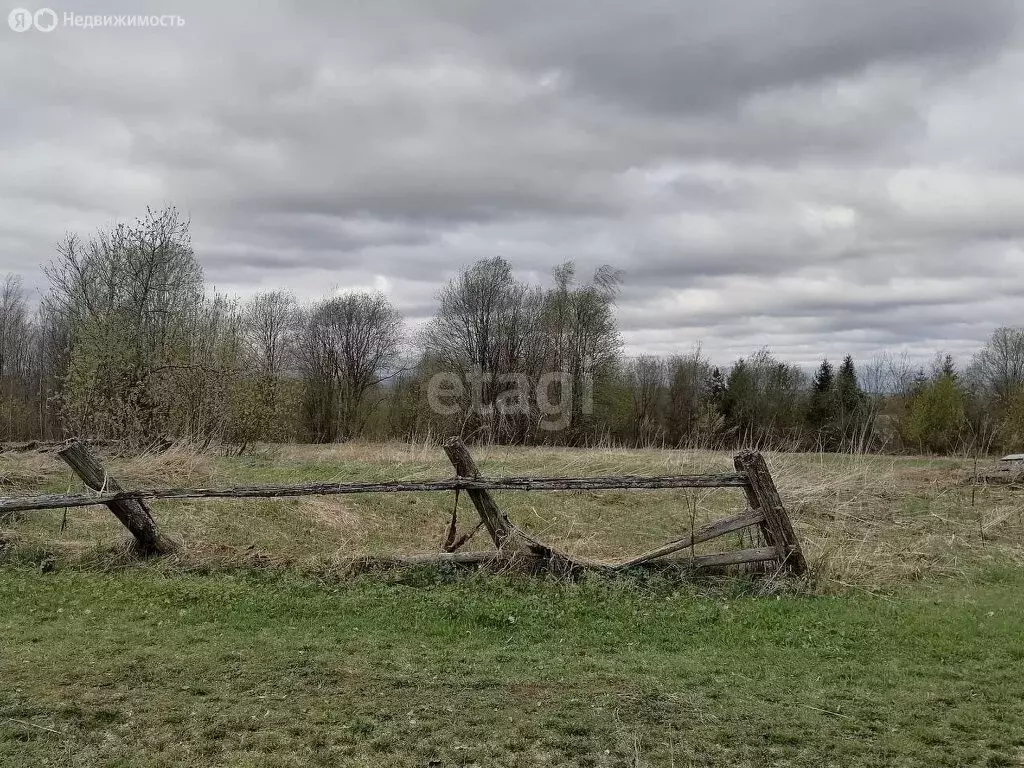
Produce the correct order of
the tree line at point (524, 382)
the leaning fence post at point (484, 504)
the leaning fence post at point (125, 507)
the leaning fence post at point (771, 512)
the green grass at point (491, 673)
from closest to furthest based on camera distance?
the green grass at point (491, 673) < the leaning fence post at point (771, 512) < the leaning fence post at point (484, 504) < the leaning fence post at point (125, 507) < the tree line at point (524, 382)

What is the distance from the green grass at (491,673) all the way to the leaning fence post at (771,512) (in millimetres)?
485

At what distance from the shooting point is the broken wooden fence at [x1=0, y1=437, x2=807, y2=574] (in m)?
6.81

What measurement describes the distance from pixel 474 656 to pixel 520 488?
7.60ft

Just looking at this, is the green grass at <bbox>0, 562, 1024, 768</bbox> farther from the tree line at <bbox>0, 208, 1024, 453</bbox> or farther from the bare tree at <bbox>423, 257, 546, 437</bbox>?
the bare tree at <bbox>423, 257, 546, 437</bbox>

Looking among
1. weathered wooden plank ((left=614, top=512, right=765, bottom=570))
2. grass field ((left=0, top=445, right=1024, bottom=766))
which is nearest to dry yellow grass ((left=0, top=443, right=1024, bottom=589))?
grass field ((left=0, top=445, right=1024, bottom=766))

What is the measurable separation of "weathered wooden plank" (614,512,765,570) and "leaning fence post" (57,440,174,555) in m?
4.77

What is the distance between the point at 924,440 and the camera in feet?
123

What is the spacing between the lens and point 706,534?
268 inches

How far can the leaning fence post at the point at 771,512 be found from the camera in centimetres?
677

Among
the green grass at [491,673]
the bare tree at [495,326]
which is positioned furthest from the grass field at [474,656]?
the bare tree at [495,326]

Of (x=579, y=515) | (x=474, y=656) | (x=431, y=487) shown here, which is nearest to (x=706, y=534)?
(x=431, y=487)

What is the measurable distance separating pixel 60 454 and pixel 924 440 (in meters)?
39.8

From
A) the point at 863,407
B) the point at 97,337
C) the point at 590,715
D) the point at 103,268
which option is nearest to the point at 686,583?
the point at 590,715

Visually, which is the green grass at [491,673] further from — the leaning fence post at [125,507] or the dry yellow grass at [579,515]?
the dry yellow grass at [579,515]
